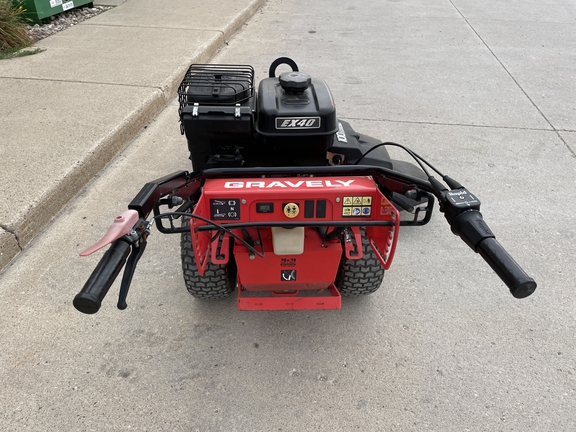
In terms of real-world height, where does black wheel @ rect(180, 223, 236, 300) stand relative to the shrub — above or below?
below

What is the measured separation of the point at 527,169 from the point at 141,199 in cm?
313

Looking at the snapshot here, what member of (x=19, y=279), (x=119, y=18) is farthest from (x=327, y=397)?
(x=119, y=18)

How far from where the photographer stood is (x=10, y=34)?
496 centimetres

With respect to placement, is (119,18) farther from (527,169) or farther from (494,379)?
(494,379)

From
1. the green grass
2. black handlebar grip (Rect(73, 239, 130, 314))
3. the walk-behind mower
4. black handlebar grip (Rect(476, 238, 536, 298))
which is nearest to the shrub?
the green grass

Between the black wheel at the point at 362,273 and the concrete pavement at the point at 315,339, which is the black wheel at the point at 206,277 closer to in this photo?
the concrete pavement at the point at 315,339

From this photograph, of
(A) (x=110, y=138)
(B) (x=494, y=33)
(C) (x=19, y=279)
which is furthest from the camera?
(B) (x=494, y=33)

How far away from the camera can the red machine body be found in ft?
5.33

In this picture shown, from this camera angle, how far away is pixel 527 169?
3580 millimetres

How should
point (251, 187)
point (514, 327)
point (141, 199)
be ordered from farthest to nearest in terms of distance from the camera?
point (514, 327) → point (251, 187) → point (141, 199)

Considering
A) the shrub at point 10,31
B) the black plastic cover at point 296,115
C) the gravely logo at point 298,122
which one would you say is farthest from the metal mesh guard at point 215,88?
the shrub at point 10,31

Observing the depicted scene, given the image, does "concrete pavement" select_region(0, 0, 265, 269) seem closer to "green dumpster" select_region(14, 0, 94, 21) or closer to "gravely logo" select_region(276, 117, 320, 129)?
"green dumpster" select_region(14, 0, 94, 21)

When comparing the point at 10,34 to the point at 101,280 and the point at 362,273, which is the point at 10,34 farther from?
the point at 101,280

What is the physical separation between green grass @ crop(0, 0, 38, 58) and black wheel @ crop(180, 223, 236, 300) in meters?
4.06
